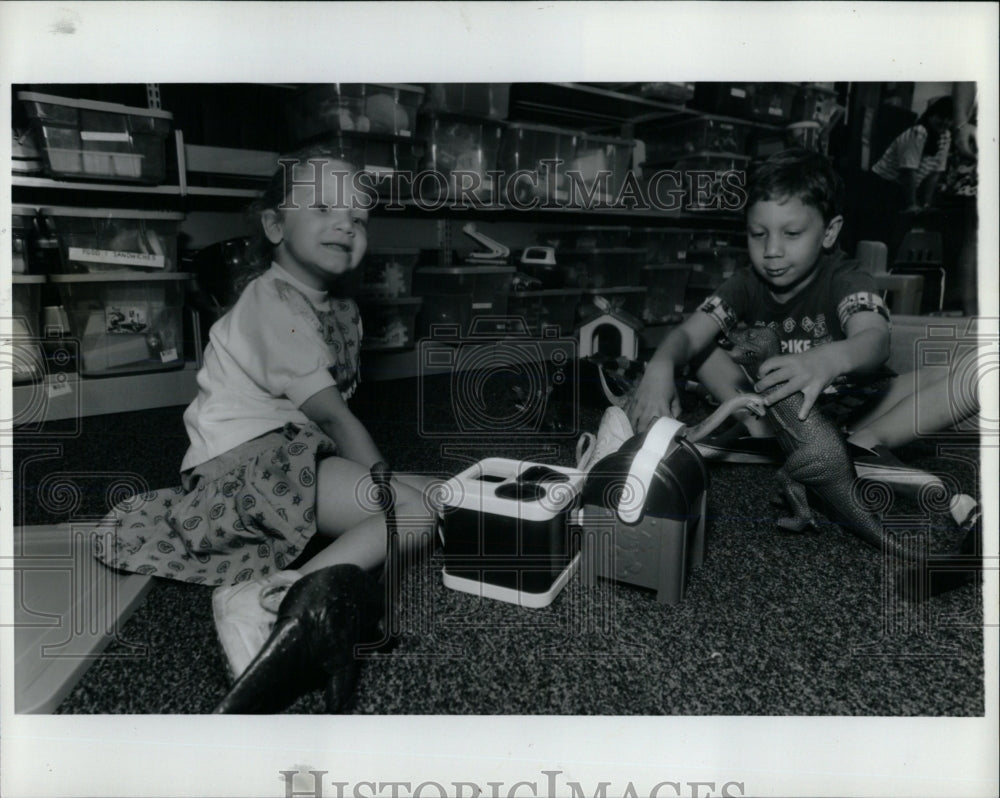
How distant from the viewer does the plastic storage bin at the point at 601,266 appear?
6.01 ft

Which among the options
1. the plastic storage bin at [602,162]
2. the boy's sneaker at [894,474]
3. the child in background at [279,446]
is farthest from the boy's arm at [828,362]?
the plastic storage bin at [602,162]

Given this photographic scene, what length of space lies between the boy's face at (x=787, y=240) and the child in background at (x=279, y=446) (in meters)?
0.52

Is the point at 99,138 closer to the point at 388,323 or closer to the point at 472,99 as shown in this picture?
the point at 388,323

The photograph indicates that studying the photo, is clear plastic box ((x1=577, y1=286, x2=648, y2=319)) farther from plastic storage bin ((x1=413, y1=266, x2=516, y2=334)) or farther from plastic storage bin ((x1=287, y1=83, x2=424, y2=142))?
plastic storage bin ((x1=287, y1=83, x2=424, y2=142))

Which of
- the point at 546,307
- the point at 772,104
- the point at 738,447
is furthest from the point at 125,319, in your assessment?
the point at 772,104

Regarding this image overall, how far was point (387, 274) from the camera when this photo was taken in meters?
1.52

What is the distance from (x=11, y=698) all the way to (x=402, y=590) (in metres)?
0.32

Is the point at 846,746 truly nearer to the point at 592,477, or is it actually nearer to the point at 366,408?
the point at 592,477

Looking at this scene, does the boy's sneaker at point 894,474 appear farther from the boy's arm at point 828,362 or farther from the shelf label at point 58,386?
the shelf label at point 58,386

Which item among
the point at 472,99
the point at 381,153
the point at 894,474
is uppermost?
the point at 472,99

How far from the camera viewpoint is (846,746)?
19.4 inches

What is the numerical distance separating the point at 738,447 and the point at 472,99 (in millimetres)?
1028

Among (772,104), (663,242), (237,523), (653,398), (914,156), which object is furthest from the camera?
(663,242)

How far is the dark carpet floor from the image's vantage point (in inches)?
20.6
